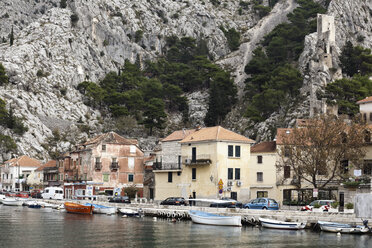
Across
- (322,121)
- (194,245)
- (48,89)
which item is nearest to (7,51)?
(48,89)

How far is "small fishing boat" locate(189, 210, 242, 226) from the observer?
5780 centimetres

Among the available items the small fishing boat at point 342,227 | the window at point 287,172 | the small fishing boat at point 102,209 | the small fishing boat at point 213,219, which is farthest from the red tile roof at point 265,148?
the small fishing boat at point 342,227

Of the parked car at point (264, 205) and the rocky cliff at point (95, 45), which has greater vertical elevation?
the rocky cliff at point (95, 45)

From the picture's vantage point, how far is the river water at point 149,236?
4528cm

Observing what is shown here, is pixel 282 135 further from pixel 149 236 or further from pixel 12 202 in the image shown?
pixel 12 202

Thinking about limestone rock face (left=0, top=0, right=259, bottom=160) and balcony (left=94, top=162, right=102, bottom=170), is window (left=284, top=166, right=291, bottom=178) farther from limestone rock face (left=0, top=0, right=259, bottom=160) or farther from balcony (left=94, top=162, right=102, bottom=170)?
limestone rock face (left=0, top=0, right=259, bottom=160)

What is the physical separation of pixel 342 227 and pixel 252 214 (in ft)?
35.1

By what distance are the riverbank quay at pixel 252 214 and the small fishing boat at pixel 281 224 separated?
872mm

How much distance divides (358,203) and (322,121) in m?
24.6

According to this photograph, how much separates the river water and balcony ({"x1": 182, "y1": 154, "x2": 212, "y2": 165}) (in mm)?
16331

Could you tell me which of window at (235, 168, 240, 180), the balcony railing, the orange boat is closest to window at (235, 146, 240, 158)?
window at (235, 168, 240, 180)

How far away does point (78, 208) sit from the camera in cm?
7488

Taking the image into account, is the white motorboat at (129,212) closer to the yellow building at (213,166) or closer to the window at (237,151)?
the yellow building at (213,166)

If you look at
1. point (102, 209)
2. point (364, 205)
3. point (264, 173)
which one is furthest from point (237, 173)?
point (364, 205)
